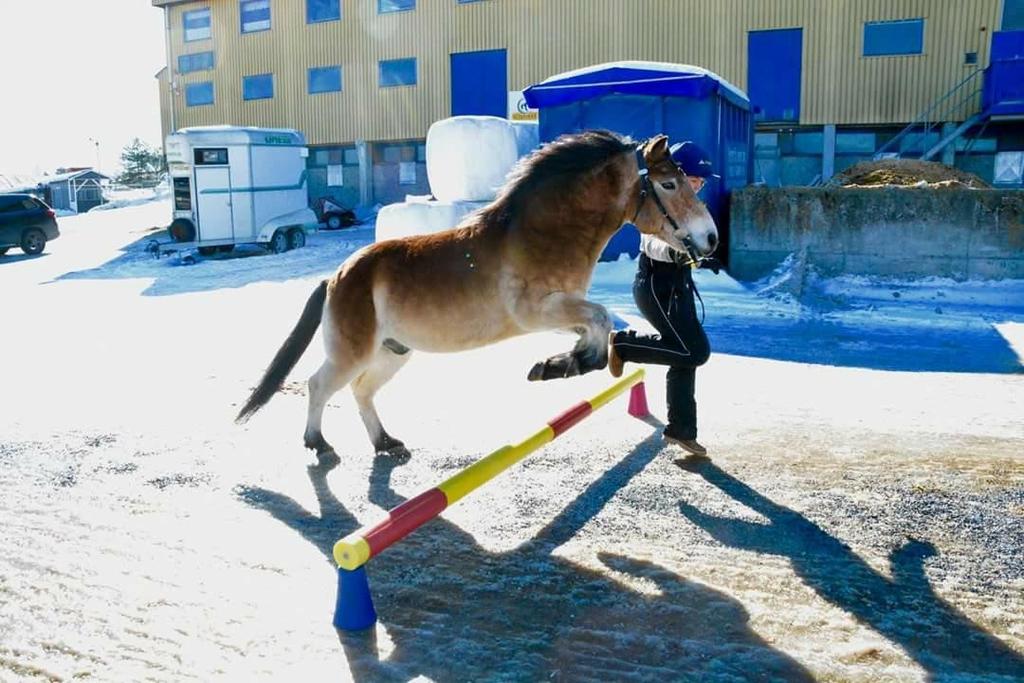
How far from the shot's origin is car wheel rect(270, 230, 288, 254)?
23219 mm

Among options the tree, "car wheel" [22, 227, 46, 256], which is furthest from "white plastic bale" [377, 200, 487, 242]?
the tree

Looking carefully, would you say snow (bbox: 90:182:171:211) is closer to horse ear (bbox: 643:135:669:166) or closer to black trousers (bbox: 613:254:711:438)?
black trousers (bbox: 613:254:711:438)

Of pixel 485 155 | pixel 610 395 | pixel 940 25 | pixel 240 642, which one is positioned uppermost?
pixel 940 25

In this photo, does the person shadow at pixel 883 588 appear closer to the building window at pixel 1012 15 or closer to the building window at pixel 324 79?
the building window at pixel 1012 15

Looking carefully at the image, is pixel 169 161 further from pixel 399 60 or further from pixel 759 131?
pixel 759 131

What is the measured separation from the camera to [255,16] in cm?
3494

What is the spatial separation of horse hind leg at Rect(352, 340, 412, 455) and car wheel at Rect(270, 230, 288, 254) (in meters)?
17.9

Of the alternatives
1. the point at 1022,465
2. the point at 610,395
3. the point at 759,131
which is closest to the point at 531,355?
the point at 610,395

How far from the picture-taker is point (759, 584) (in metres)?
4.05

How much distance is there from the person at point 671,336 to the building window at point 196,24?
35114 millimetres

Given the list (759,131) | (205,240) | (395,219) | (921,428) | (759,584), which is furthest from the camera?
(759,131)

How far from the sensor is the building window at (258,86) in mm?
34875

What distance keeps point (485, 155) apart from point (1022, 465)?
11.8 meters

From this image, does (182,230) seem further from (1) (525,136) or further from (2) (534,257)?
(2) (534,257)
